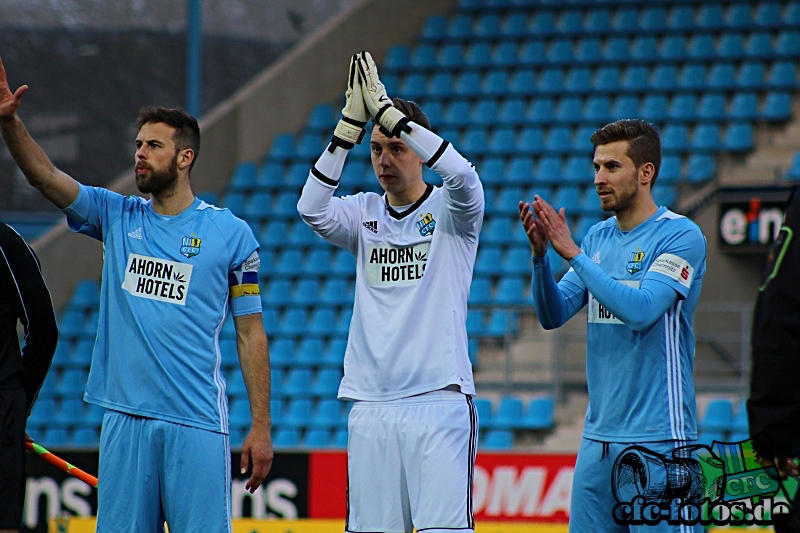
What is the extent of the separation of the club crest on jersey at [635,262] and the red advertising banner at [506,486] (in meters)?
3.17

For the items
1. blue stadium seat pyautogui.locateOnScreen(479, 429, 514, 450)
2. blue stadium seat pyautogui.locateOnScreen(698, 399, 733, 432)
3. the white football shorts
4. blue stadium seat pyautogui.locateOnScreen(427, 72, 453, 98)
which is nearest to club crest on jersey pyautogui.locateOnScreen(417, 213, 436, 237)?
the white football shorts

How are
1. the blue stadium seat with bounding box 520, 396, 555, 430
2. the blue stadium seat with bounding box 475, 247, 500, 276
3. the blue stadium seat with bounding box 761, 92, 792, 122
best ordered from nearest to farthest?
the blue stadium seat with bounding box 520, 396, 555, 430 < the blue stadium seat with bounding box 475, 247, 500, 276 < the blue stadium seat with bounding box 761, 92, 792, 122

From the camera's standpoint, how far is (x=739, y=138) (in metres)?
12.4

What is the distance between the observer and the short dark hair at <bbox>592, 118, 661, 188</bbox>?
4.57 m

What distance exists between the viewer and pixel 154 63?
1480 centimetres

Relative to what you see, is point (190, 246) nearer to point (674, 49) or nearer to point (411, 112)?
point (411, 112)

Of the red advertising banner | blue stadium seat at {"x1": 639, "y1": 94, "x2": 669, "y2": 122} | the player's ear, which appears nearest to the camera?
the player's ear

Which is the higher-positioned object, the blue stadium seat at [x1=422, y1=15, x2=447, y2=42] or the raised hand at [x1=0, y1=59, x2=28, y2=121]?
the blue stadium seat at [x1=422, y1=15, x2=447, y2=42]

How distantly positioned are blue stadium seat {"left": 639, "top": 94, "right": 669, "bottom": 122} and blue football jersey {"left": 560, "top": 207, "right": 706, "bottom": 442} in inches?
336

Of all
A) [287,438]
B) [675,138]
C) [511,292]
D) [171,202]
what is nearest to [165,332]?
[171,202]

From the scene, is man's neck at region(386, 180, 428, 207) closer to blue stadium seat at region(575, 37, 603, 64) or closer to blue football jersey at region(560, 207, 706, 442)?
blue football jersey at region(560, 207, 706, 442)

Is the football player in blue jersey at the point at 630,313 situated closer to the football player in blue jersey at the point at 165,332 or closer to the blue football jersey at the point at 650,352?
the blue football jersey at the point at 650,352

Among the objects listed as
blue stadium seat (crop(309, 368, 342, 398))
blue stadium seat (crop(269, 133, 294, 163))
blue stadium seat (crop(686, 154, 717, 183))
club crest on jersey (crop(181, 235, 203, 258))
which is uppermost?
blue stadium seat (crop(269, 133, 294, 163))

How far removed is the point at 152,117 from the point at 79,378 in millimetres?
8336
